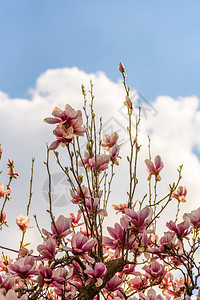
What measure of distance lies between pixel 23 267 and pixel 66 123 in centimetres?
69

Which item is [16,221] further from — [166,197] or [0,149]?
[166,197]

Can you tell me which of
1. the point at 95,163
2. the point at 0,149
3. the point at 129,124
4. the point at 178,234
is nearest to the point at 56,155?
the point at 95,163

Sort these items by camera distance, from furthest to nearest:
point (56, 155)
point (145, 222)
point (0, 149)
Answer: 1. point (0, 149)
2. point (56, 155)
3. point (145, 222)

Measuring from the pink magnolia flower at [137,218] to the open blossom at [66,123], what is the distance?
1.48 ft

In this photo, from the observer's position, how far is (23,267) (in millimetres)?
1468

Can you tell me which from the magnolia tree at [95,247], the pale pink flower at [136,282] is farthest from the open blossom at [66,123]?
the pale pink flower at [136,282]

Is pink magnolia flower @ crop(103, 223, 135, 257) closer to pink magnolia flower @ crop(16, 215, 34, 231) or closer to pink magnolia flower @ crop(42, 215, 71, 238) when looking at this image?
pink magnolia flower @ crop(42, 215, 71, 238)

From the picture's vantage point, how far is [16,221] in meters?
2.24

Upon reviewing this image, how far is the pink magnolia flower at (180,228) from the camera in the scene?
1656mm

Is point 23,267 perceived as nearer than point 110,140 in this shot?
Yes

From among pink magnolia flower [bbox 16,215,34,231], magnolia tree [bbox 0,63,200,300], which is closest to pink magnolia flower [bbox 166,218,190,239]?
magnolia tree [bbox 0,63,200,300]

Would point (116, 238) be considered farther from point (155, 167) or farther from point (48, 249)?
point (155, 167)

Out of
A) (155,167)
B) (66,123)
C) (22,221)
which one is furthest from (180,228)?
(22,221)

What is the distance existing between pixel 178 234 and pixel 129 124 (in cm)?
77
